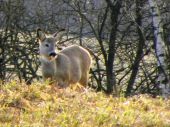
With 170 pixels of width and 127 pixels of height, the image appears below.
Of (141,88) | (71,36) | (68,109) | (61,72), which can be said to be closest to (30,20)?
(71,36)

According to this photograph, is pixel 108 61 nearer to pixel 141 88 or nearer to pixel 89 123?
pixel 141 88

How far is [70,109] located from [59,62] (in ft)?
18.7

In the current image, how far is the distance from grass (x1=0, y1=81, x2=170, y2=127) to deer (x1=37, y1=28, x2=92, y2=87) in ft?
12.8

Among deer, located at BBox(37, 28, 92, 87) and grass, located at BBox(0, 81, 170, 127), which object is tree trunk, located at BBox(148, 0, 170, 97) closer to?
deer, located at BBox(37, 28, 92, 87)

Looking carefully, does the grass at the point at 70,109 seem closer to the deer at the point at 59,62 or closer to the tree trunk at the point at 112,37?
the deer at the point at 59,62

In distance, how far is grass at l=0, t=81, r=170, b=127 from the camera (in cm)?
640

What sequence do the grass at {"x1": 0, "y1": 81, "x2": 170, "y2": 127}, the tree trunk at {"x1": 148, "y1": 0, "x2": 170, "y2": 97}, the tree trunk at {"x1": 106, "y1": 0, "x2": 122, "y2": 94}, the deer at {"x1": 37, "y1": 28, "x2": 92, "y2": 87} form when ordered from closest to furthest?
the grass at {"x1": 0, "y1": 81, "x2": 170, "y2": 127}, the tree trunk at {"x1": 148, "y1": 0, "x2": 170, "y2": 97}, the deer at {"x1": 37, "y1": 28, "x2": 92, "y2": 87}, the tree trunk at {"x1": 106, "y1": 0, "x2": 122, "y2": 94}

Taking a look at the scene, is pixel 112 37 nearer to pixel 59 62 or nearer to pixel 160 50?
pixel 59 62

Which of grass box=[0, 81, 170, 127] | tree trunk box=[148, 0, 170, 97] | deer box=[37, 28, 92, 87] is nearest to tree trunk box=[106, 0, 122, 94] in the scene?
deer box=[37, 28, 92, 87]

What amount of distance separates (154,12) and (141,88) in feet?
29.6

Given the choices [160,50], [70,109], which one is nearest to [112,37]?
[160,50]

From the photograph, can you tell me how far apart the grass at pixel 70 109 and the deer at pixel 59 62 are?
391 centimetres

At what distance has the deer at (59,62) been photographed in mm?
12398

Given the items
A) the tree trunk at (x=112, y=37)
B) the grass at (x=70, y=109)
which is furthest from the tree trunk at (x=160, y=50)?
the tree trunk at (x=112, y=37)
